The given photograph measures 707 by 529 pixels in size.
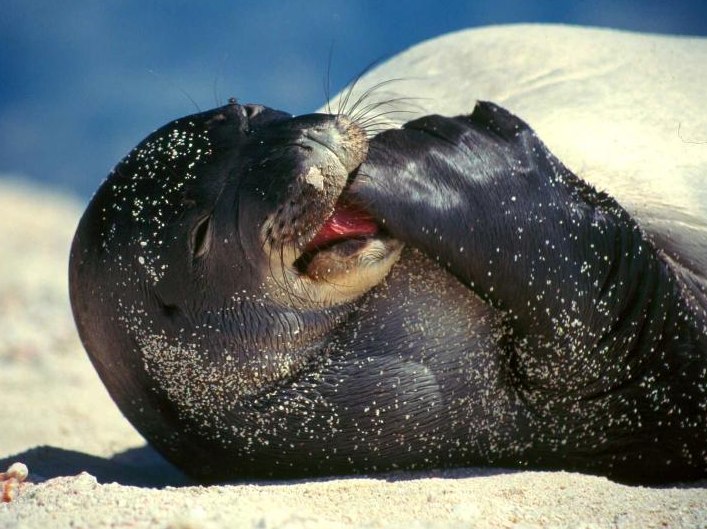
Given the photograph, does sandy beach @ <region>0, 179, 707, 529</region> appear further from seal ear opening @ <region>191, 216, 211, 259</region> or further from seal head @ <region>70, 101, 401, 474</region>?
seal ear opening @ <region>191, 216, 211, 259</region>

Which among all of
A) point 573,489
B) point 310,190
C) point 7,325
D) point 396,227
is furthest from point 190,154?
point 7,325

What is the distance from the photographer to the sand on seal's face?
2537mm

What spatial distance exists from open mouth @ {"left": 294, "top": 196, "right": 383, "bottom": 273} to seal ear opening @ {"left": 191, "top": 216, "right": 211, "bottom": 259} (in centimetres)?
28

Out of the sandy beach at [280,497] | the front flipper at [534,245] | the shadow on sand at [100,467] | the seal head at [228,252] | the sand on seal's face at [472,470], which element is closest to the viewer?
the sandy beach at [280,497]

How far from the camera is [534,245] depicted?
3.11 m

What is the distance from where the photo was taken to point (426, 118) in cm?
328

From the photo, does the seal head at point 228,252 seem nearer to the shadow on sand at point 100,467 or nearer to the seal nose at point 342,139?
the seal nose at point 342,139

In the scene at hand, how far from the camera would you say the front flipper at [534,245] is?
3.04 m

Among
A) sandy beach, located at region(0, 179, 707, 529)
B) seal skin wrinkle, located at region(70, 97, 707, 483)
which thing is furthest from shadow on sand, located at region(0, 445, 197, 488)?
seal skin wrinkle, located at region(70, 97, 707, 483)

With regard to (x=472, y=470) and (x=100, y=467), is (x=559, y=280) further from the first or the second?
(x=100, y=467)

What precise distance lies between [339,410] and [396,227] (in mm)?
601

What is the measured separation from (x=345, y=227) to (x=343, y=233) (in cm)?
2

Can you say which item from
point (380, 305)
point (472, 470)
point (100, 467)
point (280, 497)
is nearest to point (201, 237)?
point (380, 305)

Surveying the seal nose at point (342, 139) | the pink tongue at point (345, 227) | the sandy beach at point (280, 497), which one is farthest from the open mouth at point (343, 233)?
the sandy beach at point (280, 497)
